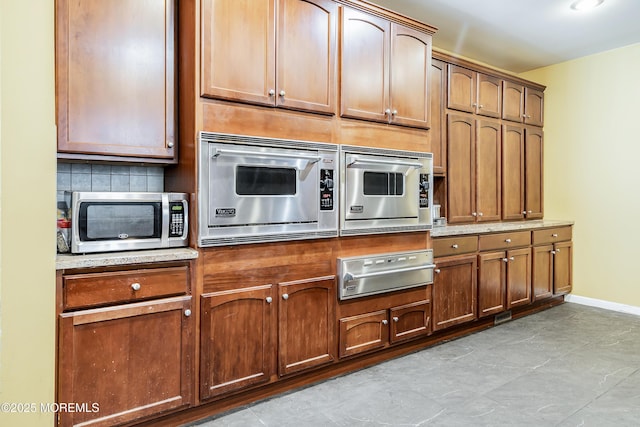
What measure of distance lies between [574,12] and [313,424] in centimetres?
353

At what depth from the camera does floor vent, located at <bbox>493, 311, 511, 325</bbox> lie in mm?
3672

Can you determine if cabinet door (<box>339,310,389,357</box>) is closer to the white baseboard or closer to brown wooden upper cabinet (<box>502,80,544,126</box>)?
brown wooden upper cabinet (<box>502,80,544,126</box>)

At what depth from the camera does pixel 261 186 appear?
2203 millimetres

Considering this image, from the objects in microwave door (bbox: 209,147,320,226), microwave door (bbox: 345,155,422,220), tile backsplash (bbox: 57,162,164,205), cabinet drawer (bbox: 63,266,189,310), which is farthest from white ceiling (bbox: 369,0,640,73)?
cabinet drawer (bbox: 63,266,189,310)

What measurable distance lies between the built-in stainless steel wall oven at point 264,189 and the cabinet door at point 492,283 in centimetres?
164

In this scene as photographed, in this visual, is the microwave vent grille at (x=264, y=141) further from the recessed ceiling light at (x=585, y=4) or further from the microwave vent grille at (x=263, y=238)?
the recessed ceiling light at (x=585, y=4)

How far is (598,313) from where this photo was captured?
401 cm

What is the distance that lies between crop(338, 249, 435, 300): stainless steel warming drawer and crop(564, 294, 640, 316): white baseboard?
7.94ft

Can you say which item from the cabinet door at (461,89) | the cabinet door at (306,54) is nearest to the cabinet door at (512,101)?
the cabinet door at (461,89)

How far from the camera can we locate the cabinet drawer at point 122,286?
5.71 feet

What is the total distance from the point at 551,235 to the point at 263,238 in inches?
129

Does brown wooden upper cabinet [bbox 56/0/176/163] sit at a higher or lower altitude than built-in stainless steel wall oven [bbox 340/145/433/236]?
higher

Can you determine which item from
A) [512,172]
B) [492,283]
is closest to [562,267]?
[512,172]

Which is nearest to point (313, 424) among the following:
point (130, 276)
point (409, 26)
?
point (130, 276)
